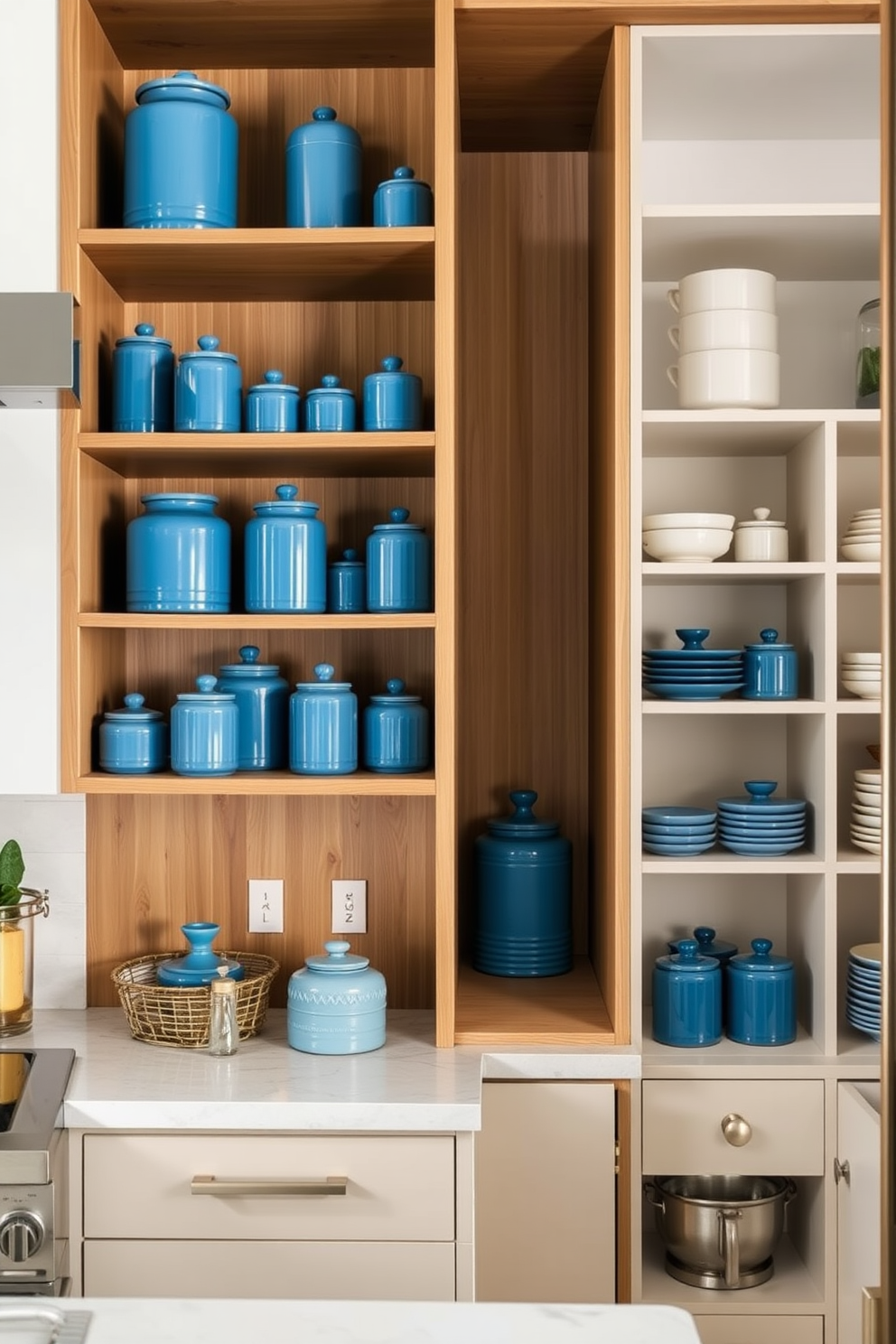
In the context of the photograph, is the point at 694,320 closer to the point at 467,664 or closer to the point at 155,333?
the point at 467,664

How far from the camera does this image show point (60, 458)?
1.98 m

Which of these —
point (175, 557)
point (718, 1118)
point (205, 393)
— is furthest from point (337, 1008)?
point (205, 393)

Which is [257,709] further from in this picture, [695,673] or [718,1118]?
[718,1118]

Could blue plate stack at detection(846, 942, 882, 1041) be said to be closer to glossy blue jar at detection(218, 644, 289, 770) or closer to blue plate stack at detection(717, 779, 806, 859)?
blue plate stack at detection(717, 779, 806, 859)

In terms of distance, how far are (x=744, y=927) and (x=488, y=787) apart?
0.56m

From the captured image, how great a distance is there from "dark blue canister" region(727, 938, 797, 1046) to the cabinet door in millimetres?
289

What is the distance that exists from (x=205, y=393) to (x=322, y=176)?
16.0 inches

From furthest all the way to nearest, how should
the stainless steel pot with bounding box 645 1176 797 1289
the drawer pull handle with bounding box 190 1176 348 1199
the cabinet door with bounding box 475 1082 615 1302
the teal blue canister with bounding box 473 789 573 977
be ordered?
1. the teal blue canister with bounding box 473 789 573 977
2. the stainless steel pot with bounding box 645 1176 797 1289
3. the cabinet door with bounding box 475 1082 615 1302
4. the drawer pull handle with bounding box 190 1176 348 1199

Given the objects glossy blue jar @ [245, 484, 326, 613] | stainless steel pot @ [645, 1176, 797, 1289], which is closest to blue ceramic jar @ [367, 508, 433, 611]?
glossy blue jar @ [245, 484, 326, 613]

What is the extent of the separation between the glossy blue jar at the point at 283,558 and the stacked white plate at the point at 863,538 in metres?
0.91

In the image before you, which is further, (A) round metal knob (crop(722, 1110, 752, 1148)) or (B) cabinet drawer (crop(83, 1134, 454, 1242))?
(A) round metal knob (crop(722, 1110, 752, 1148))

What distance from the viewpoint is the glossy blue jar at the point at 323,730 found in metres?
2.04

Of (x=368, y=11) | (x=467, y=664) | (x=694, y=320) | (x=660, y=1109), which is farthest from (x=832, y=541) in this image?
(x=368, y=11)

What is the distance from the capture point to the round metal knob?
202 cm
